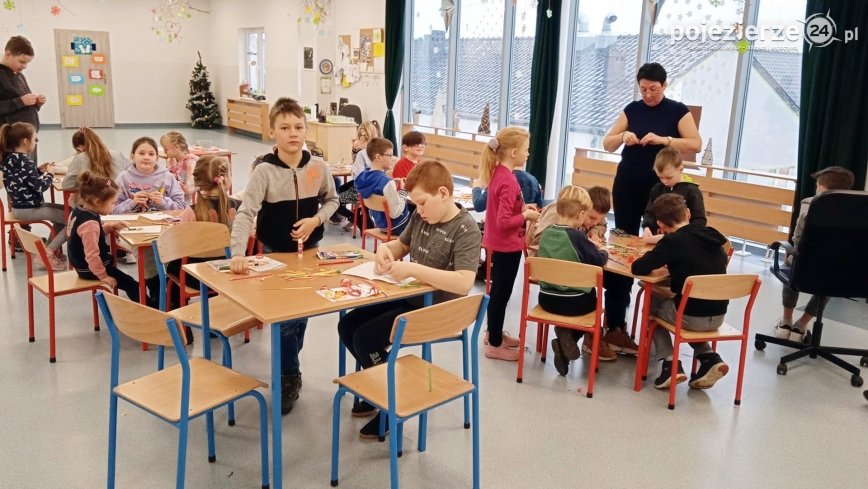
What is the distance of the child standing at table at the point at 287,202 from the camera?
9.64 feet

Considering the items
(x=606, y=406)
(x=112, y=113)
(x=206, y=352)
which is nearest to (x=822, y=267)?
(x=606, y=406)

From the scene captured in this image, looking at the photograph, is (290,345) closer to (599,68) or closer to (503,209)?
(503,209)

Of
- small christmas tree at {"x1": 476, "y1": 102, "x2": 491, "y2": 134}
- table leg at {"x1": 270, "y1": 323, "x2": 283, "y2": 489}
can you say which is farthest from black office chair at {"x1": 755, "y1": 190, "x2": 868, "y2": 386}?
small christmas tree at {"x1": 476, "y1": 102, "x2": 491, "y2": 134}

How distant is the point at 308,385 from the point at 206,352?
2.36 ft

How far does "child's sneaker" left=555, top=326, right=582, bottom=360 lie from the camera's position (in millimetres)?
3557

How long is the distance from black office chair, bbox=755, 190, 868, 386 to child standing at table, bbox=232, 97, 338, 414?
2.53 m

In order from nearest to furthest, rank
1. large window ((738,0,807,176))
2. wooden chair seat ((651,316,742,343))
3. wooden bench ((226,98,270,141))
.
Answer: wooden chair seat ((651,316,742,343)) → large window ((738,0,807,176)) → wooden bench ((226,98,270,141))

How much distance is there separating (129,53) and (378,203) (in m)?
12.3

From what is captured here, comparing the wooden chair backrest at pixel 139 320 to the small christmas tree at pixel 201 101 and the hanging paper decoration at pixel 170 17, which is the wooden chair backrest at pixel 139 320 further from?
the hanging paper decoration at pixel 170 17

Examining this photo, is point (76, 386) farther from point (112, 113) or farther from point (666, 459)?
point (112, 113)

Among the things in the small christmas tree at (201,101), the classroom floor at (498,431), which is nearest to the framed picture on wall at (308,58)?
the small christmas tree at (201,101)

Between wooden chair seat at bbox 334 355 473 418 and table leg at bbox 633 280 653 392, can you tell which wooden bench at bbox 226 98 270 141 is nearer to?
table leg at bbox 633 280 653 392

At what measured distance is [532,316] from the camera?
3.45 m

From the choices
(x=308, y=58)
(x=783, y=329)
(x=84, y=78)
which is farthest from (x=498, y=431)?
(x=84, y=78)
